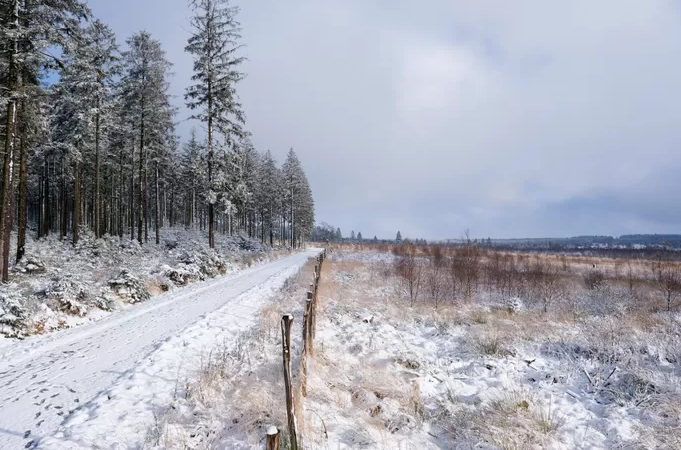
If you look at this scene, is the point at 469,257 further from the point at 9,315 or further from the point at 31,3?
the point at 31,3

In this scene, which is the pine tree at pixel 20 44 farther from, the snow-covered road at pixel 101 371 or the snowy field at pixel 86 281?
the snow-covered road at pixel 101 371

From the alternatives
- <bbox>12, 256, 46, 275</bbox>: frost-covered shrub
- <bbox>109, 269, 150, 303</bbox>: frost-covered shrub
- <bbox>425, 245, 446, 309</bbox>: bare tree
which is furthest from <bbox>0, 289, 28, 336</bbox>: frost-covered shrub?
<bbox>425, 245, 446, 309</bbox>: bare tree

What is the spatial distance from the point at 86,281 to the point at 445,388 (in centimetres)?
1151

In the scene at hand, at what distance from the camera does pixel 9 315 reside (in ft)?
24.8

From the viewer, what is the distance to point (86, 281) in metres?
10.6

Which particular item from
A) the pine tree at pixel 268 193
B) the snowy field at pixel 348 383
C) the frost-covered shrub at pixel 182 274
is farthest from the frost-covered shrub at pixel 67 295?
the pine tree at pixel 268 193

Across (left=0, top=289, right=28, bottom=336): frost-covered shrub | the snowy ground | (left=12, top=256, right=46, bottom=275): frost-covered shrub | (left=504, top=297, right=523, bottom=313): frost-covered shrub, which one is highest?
(left=12, top=256, right=46, bottom=275): frost-covered shrub

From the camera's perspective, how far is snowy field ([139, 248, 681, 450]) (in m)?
4.09

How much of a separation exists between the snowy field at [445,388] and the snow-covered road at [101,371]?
→ 22.7 inches

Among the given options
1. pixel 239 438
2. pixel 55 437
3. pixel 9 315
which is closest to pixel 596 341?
pixel 239 438

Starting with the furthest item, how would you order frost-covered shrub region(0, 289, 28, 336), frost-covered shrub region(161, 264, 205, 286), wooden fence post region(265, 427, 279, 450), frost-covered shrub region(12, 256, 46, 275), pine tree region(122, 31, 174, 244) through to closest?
pine tree region(122, 31, 174, 244), frost-covered shrub region(161, 264, 205, 286), frost-covered shrub region(12, 256, 46, 275), frost-covered shrub region(0, 289, 28, 336), wooden fence post region(265, 427, 279, 450)

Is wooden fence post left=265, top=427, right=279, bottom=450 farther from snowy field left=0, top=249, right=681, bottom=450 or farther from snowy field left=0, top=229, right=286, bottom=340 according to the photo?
snowy field left=0, top=229, right=286, bottom=340

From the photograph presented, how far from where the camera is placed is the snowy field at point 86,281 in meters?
8.15

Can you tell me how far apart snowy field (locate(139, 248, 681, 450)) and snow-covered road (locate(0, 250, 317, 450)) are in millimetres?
576
